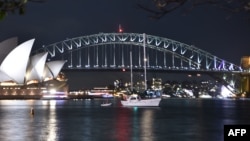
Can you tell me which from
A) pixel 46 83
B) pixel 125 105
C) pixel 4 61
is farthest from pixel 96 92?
pixel 125 105

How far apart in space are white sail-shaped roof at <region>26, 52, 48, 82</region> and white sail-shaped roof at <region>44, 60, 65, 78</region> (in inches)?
241

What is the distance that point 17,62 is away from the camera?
96938 mm

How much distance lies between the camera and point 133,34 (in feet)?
417

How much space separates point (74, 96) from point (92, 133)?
135450 millimetres

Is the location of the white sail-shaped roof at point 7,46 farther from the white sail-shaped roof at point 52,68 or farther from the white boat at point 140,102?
the white sail-shaped roof at point 52,68

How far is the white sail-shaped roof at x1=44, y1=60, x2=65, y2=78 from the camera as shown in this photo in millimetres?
124062

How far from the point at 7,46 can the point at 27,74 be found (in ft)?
57.7

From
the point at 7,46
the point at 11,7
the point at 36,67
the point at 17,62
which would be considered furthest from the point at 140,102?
the point at 11,7

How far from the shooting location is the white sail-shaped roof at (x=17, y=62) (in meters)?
91.8

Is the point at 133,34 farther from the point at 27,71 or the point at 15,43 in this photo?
the point at 15,43

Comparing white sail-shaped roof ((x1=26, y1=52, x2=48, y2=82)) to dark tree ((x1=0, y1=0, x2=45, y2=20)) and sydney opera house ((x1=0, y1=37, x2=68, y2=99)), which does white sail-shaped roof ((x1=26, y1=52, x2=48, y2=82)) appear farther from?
dark tree ((x1=0, y1=0, x2=45, y2=20))

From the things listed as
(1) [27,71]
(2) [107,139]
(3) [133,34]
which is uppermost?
(3) [133,34]

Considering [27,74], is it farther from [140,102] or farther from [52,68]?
[140,102]

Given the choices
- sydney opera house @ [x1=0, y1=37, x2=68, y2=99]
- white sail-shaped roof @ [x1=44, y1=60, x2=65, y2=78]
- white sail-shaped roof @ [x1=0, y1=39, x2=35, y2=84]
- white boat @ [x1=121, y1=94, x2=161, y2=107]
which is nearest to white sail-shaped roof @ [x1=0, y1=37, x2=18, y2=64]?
sydney opera house @ [x1=0, y1=37, x2=68, y2=99]
